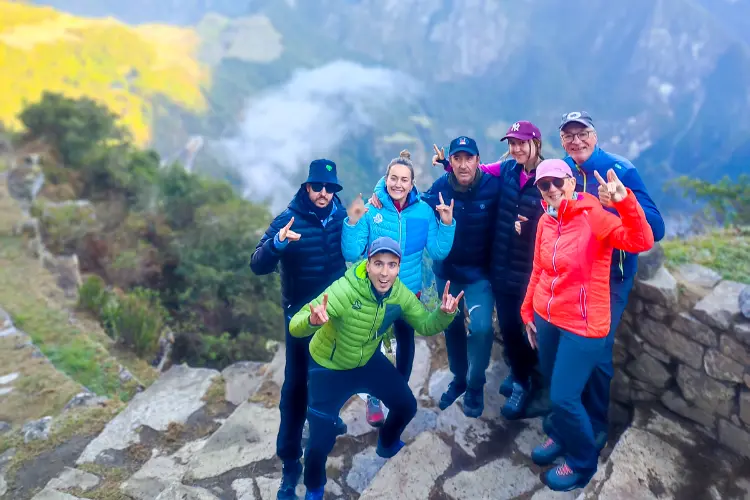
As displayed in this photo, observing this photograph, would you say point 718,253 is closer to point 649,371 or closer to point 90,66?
point 649,371

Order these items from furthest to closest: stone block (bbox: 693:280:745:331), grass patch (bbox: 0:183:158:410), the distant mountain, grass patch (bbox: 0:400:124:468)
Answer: the distant mountain → grass patch (bbox: 0:183:158:410) → grass patch (bbox: 0:400:124:468) → stone block (bbox: 693:280:745:331)

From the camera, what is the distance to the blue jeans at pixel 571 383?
2541 mm

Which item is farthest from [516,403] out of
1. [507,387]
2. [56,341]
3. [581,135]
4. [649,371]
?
[56,341]

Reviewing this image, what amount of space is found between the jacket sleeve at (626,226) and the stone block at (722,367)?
1187 millimetres

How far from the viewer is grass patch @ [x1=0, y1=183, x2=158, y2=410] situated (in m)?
5.29

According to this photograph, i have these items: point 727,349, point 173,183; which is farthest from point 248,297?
point 727,349

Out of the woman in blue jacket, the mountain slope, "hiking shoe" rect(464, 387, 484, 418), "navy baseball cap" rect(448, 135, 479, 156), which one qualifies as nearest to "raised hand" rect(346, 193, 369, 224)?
the woman in blue jacket

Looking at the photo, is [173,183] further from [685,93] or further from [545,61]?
[545,61]

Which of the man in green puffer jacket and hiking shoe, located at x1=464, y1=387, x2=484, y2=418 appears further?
hiking shoe, located at x1=464, y1=387, x2=484, y2=418

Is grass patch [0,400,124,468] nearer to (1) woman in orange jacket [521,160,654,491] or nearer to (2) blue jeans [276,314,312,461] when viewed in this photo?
(2) blue jeans [276,314,312,461]

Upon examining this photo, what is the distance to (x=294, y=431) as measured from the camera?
3.06 m

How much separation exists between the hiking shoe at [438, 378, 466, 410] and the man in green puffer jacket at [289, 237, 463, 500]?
73cm

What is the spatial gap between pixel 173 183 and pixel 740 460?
17269mm

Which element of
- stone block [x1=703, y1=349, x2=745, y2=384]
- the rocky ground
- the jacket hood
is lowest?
the rocky ground
